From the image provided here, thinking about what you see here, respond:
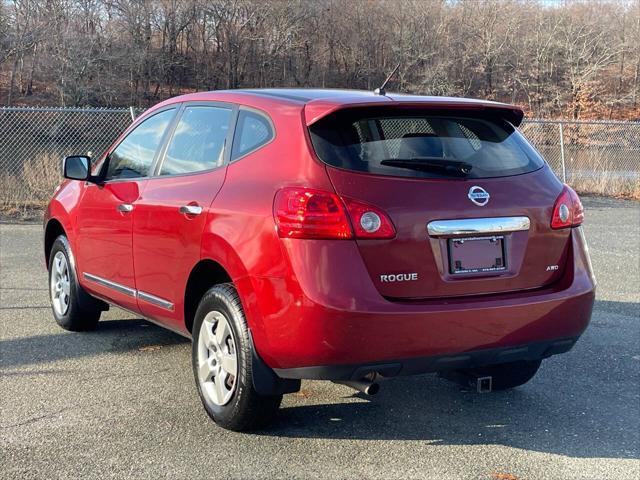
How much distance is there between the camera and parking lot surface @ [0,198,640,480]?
3.68 m

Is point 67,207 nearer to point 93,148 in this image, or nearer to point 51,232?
point 51,232

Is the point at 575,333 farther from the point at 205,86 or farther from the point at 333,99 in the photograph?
the point at 205,86

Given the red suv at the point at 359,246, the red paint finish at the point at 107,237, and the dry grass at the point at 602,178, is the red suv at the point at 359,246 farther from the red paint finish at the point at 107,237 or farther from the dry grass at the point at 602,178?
the dry grass at the point at 602,178

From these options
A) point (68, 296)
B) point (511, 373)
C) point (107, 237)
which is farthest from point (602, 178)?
point (107, 237)

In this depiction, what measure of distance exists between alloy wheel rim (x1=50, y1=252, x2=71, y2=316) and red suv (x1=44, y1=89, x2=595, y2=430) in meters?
1.78

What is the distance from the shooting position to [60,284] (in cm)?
618

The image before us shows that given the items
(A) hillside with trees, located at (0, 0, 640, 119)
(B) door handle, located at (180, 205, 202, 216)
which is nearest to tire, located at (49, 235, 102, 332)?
(B) door handle, located at (180, 205, 202, 216)

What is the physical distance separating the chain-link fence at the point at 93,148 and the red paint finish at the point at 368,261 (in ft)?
30.8

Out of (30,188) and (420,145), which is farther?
(30,188)

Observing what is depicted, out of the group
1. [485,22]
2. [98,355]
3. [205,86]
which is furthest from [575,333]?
[485,22]

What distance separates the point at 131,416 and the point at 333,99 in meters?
2.05

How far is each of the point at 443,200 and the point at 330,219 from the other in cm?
57

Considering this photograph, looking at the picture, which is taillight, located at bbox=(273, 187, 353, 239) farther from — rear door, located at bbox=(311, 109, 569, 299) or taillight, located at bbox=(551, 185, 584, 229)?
taillight, located at bbox=(551, 185, 584, 229)

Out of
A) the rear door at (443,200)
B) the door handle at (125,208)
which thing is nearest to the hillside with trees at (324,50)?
the door handle at (125,208)
